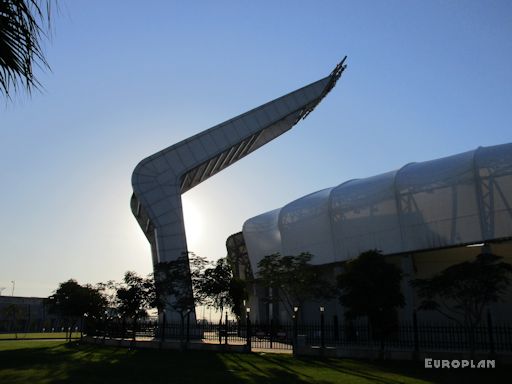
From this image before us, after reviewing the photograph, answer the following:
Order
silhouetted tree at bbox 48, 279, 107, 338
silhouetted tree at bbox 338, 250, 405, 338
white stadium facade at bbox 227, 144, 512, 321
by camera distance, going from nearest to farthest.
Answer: silhouetted tree at bbox 338, 250, 405, 338, white stadium facade at bbox 227, 144, 512, 321, silhouetted tree at bbox 48, 279, 107, 338

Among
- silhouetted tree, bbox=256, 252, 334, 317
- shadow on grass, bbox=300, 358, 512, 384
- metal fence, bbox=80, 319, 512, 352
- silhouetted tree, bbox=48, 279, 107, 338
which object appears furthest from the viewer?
silhouetted tree, bbox=48, 279, 107, 338

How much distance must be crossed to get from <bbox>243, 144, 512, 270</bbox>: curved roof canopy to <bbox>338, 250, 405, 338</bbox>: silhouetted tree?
39.7ft

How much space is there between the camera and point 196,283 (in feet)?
136

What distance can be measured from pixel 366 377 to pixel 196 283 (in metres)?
21.8

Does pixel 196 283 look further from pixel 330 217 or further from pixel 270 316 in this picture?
pixel 270 316

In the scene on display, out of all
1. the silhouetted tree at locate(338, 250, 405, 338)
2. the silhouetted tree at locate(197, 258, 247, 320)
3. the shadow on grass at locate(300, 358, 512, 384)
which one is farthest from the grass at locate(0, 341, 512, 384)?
the silhouetted tree at locate(197, 258, 247, 320)

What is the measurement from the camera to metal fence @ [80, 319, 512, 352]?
3356 centimetres

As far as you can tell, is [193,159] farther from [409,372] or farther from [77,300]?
[409,372]

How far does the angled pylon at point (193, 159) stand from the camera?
160 ft

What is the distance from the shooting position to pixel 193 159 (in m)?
52.0

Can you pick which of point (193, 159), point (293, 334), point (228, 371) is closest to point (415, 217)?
point (293, 334)

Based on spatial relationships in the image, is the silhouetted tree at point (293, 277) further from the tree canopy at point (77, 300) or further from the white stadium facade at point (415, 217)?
the tree canopy at point (77, 300)

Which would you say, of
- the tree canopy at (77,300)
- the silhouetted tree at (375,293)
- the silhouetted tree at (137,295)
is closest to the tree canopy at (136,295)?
the silhouetted tree at (137,295)

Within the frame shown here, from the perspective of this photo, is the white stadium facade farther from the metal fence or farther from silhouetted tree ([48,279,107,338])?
silhouetted tree ([48,279,107,338])
